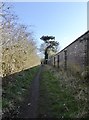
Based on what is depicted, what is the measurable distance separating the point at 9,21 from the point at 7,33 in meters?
0.55

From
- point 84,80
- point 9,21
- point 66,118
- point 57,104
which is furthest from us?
point 84,80

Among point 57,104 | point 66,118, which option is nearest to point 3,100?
point 57,104

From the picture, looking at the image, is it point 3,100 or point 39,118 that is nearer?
point 39,118

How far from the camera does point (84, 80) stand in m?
12.8

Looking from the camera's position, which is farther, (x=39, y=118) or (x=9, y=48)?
(x=9, y=48)

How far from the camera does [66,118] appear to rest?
7457mm

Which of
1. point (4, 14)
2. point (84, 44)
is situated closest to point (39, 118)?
point (4, 14)

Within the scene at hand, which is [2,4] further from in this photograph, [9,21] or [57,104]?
[57,104]

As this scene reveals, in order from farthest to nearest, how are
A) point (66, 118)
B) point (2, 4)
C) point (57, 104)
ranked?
point (2, 4) < point (57, 104) < point (66, 118)

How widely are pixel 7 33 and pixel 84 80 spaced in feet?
13.1

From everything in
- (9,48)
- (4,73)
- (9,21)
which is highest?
(9,21)

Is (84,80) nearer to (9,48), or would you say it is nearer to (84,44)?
(84,44)

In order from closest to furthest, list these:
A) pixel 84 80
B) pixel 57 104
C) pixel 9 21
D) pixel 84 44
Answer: pixel 57 104, pixel 9 21, pixel 84 80, pixel 84 44

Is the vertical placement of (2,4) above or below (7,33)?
above
